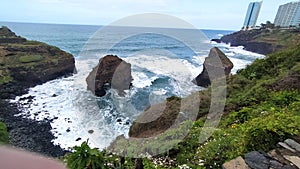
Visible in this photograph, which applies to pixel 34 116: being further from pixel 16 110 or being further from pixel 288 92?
pixel 288 92

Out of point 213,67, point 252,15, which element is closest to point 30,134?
point 213,67

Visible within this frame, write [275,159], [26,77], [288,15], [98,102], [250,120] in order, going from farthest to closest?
[288,15]
[26,77]
[98,102]
[250,120]
[275,159]

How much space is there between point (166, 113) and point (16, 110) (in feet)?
48.4

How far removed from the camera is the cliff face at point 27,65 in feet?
88.2

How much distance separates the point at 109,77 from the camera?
24.5m

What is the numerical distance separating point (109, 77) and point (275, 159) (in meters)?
21.0

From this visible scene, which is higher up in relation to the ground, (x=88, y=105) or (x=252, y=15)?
(x=252, y=15)

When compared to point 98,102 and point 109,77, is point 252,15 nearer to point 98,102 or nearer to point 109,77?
point 109,77

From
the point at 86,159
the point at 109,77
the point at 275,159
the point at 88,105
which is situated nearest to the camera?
the point at 275,159

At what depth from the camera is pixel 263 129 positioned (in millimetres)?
5160

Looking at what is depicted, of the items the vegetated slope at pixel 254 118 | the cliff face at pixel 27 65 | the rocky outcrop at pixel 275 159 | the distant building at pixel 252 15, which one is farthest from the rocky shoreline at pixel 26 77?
the distant building at pixel 252 15

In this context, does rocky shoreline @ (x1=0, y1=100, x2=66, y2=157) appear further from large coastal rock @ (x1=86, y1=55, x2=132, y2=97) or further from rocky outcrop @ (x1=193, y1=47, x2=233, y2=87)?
rocky outcrop @ (x1=193, y1=47, x2=233, y2=87)

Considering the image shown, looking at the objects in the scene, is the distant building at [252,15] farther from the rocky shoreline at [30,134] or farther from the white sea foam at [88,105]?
the rocky shoreline at [30,134]

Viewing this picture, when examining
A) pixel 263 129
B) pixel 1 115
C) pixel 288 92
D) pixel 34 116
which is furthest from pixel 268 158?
pixel 1 115
